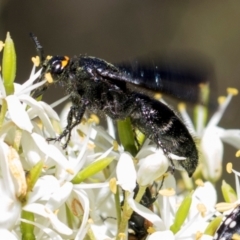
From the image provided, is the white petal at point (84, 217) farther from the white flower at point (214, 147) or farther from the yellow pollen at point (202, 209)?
the white flower at point (214, 147)

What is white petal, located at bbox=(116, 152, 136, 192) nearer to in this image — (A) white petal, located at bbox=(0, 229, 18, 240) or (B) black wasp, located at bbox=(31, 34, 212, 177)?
(B) black wasp, located at bbox=(31, 34, 212, 177)

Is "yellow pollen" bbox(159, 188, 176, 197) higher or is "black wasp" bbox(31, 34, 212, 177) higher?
"black wasp" bbox(31, 34, 212, 177)

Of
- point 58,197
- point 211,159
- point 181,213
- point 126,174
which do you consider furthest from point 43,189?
point 211,159

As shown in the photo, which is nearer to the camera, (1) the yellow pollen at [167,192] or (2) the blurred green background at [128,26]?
(1) the yellow pollen at [167,192]

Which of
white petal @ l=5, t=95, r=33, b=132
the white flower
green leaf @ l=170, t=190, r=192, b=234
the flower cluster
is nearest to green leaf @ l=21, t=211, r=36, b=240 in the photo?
the flower cluster

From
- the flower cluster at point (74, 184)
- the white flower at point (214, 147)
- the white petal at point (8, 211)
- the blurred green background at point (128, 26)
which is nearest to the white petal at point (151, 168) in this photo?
the flower cluster at point (74, 184)

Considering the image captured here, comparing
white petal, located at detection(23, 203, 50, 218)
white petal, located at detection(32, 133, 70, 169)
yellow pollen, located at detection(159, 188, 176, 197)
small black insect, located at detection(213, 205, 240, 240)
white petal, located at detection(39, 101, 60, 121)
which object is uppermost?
white petal, located at detection(39, 101, 60, 121)

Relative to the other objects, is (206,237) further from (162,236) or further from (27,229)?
(27,229)
